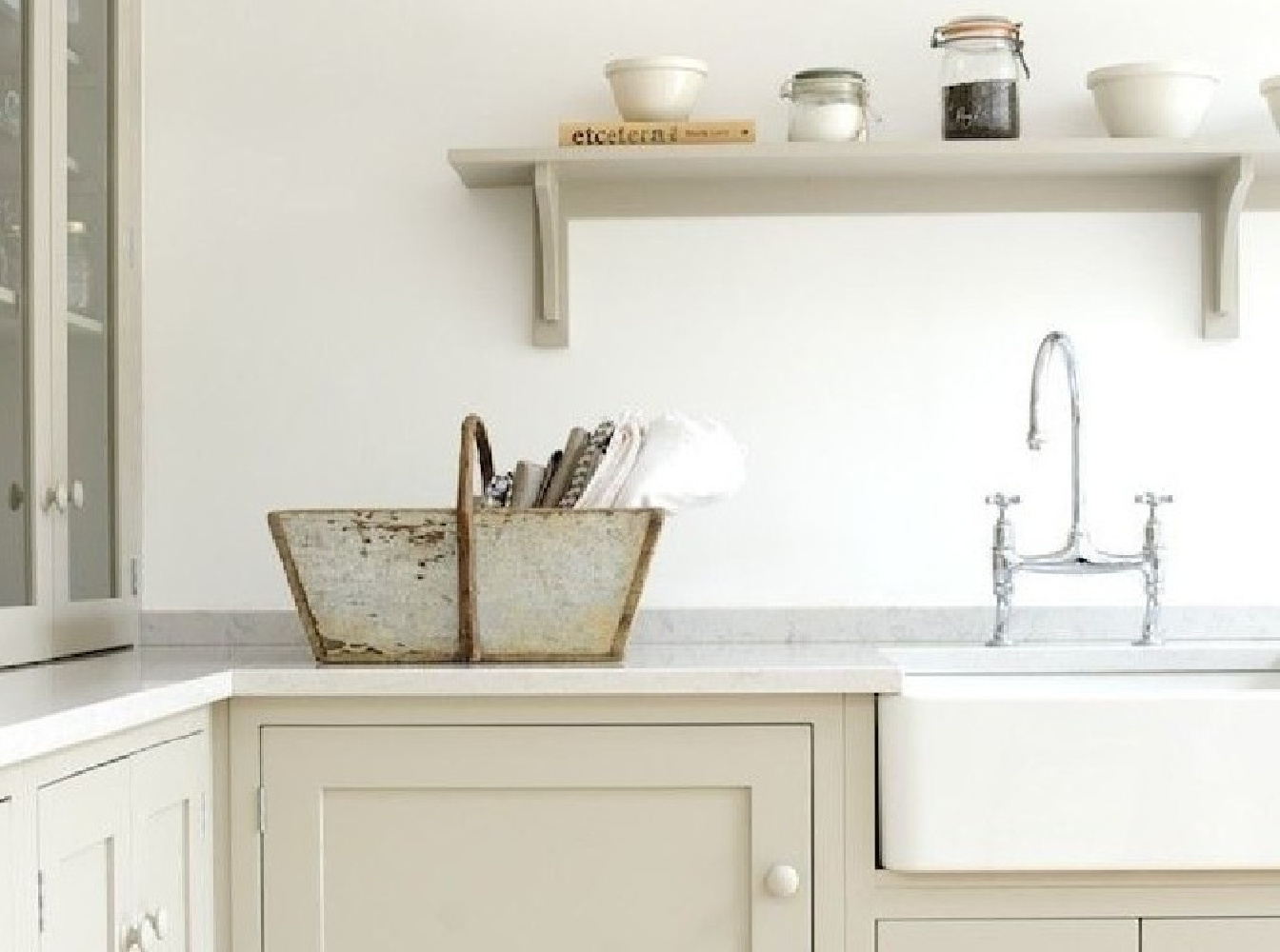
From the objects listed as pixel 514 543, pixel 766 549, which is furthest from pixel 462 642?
pixel 766 549

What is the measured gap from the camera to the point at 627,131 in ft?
9.36

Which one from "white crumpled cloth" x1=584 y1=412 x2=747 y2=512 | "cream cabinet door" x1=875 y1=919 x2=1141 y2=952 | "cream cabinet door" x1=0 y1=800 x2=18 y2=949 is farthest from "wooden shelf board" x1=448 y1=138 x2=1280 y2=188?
"cream cabinet door" x1=0 y1=800 x2=18 y2=949

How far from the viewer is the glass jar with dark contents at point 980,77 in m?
2.87

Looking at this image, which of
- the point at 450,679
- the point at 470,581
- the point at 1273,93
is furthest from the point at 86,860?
the point at 1273,93

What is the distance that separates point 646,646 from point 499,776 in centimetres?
55

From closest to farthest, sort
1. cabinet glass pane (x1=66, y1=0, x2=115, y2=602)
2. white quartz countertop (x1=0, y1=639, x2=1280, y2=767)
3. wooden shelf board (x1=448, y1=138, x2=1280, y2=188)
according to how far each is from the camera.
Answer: white quartz countertop (x1=0, y1=639, x2=1280, y2=767) → cabinet glass pane (x1=66, y1=0, x2=115, y2=602) → wooden shelf board (x1=448, y1=138, x2=1280, y2=188)

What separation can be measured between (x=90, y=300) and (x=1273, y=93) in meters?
1.50

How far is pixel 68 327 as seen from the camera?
8.70 feet

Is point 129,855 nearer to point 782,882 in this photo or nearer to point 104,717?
point 104,717

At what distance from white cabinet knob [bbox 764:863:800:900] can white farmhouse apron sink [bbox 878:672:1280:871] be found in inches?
4.4

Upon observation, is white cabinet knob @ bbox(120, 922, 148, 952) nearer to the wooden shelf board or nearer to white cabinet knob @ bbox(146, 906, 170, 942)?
white cabinet knob @ bbox(146, 906, 170, 942)

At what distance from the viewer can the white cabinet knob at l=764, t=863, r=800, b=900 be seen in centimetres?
238

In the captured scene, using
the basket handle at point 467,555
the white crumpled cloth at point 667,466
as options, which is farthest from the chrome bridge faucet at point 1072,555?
the basket handle at point 467,555

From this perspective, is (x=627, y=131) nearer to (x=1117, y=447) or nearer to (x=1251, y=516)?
(x=1117, y=447)
